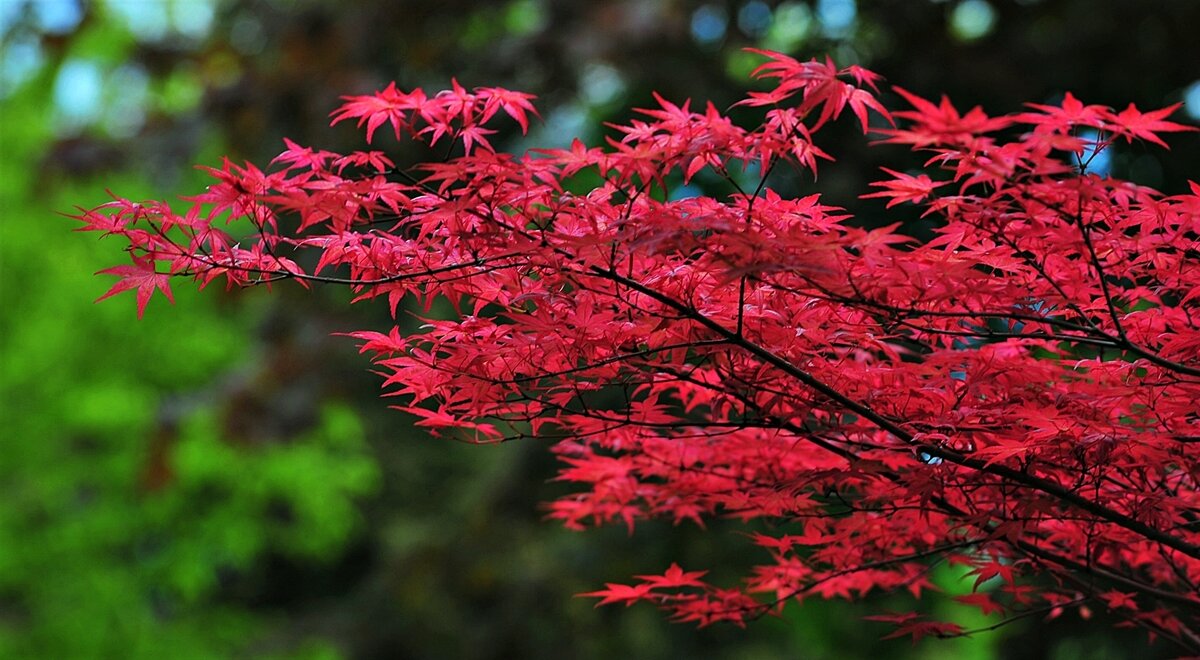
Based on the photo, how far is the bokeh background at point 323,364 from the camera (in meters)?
6.10

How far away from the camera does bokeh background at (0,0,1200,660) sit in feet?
20.0

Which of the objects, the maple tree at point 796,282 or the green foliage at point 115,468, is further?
the green foliage at point 115,468

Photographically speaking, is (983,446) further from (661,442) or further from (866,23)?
(866,23)

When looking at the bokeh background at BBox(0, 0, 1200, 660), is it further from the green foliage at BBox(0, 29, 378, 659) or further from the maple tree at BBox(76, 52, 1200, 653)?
the maple tree at BBox(76, 52, 1200, 653)

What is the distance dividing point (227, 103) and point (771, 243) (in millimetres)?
7007

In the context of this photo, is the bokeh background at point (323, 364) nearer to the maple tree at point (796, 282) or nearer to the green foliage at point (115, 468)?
the green foliage at point (115, 468)

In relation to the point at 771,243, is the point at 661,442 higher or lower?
lower

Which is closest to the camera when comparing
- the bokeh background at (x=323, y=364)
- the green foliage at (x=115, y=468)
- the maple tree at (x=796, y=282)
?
the maple tree at (x=796, y=282)

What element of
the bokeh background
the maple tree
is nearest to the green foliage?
the bokeh background

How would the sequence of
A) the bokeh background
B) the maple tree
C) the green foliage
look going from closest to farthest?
the maple tree, the bokeh background, the green foliage

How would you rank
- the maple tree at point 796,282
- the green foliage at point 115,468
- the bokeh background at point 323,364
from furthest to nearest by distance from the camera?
the green foliage at point 115,468, the bokeh background at point 323,364, the maple tree at point 796,282

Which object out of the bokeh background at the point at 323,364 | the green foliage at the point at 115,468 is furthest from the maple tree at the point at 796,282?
the green foliage at the point at 115,468

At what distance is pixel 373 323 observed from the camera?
896 centimetres

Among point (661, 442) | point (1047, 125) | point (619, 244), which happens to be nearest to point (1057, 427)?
point (1047, 125)
